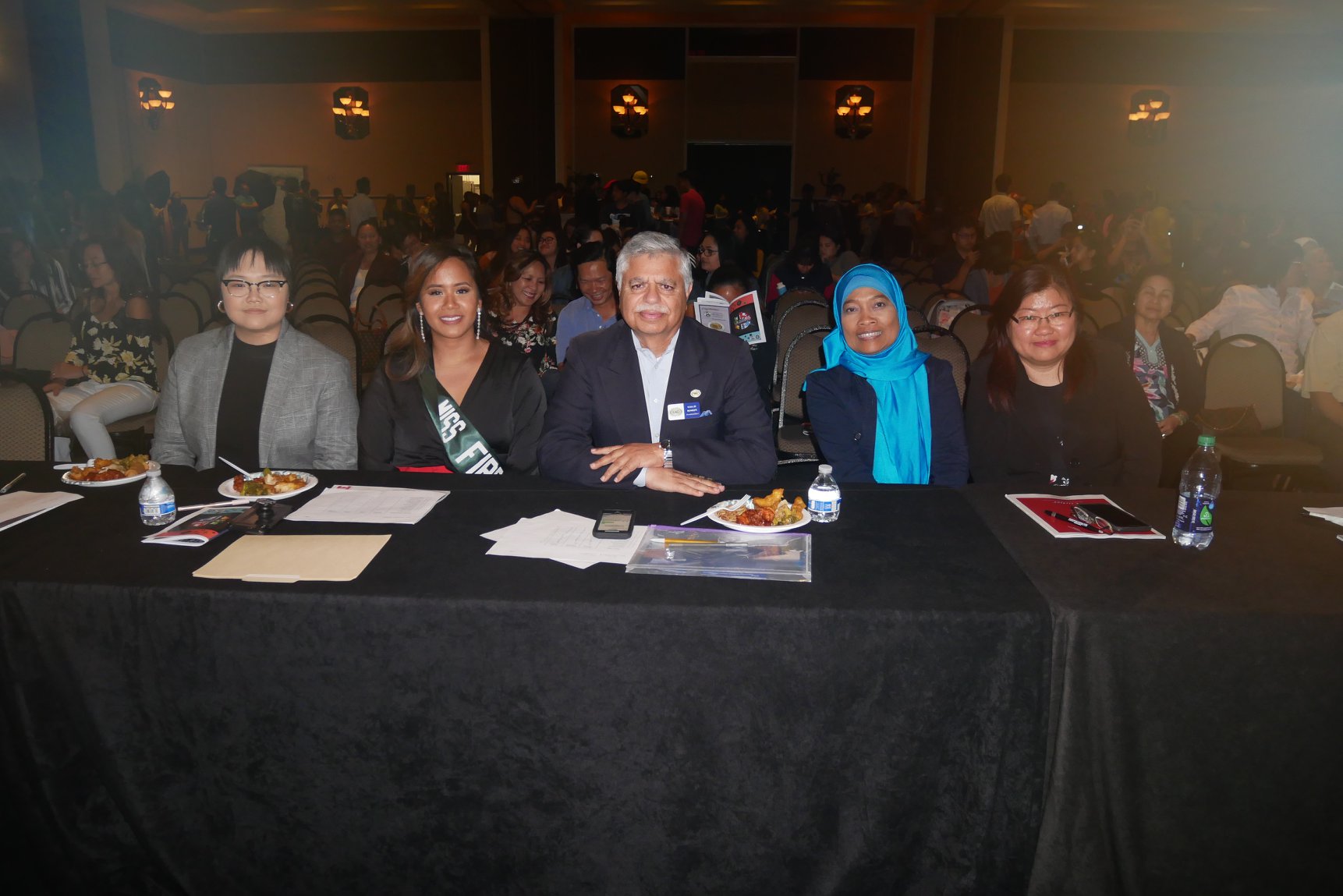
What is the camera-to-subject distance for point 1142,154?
17.1 m

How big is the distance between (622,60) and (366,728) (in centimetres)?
1705

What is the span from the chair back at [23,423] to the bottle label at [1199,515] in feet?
11.7

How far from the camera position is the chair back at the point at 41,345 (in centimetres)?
499

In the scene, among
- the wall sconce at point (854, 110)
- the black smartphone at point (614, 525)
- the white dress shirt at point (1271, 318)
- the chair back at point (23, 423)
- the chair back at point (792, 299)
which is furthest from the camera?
the wall sconce at point (854, 110)

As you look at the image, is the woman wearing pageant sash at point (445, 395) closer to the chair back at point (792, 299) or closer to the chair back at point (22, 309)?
the chair back at point (792, 299)

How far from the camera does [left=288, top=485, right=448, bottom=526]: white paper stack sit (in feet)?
6.91

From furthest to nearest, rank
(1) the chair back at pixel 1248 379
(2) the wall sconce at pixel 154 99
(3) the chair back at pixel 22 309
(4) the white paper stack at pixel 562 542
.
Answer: (2) the wall sconce at pixel 154 99
(3) the chair back at pixel 22 309
(1) the chair back at pixel 1248 379
(4) the white paper stack at pixel 562 542

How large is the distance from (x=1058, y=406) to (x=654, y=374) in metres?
1.34

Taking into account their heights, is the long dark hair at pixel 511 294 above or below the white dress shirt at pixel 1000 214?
below

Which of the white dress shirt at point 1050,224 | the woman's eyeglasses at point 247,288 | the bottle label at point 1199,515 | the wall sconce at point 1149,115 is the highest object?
the wall sconce at point 1149,115

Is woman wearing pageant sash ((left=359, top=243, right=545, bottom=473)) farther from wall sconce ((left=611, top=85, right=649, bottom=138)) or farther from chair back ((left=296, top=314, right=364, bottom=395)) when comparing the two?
wall sconce ((left=611, top=85, right=649, bottom=138))

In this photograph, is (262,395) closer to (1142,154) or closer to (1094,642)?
(1094,642)

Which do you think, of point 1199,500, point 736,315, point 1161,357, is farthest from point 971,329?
point 1199,500

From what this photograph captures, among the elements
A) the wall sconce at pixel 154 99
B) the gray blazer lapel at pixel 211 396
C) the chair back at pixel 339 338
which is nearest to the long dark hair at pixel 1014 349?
the gray blazer lapel at pixel 211 396
